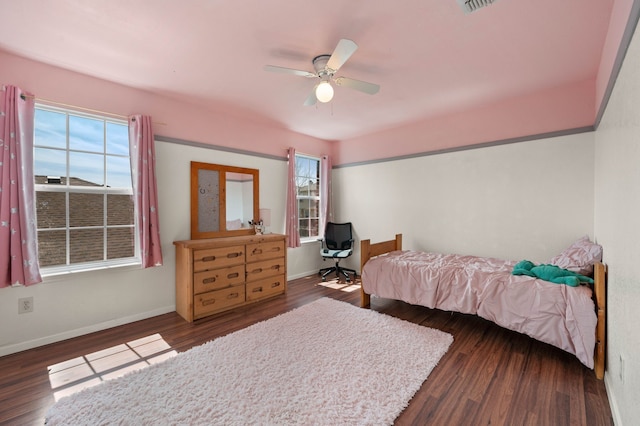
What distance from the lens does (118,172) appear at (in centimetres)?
291

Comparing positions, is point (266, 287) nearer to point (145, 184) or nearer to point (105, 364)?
point (105, 364)

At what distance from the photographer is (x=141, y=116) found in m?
2.86

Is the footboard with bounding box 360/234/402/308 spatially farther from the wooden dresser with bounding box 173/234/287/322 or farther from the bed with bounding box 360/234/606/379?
the wooden dresser with bounding box 173/234/287/322

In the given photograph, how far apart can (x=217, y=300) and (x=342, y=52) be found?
285 cm

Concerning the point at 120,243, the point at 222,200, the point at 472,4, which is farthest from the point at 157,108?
the point at 472,4

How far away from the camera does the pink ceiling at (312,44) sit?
1766mm

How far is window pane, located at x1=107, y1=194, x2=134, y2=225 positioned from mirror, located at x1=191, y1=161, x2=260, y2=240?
2.15 feet

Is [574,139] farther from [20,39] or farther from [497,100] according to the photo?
[20,39]

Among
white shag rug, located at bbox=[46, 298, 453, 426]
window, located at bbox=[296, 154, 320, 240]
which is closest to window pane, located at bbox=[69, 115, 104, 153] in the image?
white shag rug, located at bbox=[46, 298, 453, 426]

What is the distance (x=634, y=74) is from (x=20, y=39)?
3984 mm

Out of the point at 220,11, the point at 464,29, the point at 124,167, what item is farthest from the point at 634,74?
the point at 124,167

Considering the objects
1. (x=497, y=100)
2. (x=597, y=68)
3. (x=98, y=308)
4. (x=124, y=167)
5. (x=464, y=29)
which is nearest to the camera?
(x=464, y=29)

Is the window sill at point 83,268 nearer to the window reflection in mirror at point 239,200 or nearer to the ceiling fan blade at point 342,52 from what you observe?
the window reflection in mirror at point 239,200

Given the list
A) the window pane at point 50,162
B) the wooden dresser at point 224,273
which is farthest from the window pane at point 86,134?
the wooden dresser at point 224,273
